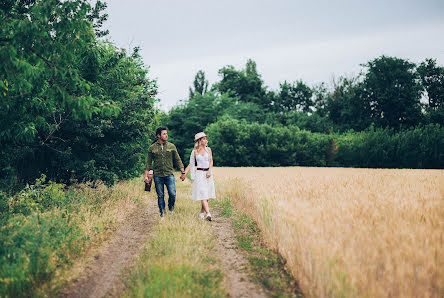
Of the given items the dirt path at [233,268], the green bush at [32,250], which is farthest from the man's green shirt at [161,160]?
the green bush at [32,250]

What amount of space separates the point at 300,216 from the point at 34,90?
6.50 meters

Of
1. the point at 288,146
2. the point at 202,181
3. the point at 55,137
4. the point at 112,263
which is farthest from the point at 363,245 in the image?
the point at 288,146

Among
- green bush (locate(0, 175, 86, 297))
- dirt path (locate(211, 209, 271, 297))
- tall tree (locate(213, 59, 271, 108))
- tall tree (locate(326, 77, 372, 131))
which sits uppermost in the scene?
tall tree (locate(213, 59, 271, 108))

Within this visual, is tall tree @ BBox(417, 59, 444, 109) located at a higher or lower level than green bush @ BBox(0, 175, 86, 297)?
higher

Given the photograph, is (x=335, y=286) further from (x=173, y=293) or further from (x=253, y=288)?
(x=173, y=293)

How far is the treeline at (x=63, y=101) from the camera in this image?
4906 mm

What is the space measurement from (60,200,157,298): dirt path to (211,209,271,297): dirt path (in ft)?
5.27

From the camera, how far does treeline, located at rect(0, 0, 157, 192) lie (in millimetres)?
4906

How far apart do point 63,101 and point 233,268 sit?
4163 mm

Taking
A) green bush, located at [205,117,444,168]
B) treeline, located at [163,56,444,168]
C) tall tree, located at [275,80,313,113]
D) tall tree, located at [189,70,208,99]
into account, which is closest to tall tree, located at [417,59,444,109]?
treeline, located at [163,56,444,168]

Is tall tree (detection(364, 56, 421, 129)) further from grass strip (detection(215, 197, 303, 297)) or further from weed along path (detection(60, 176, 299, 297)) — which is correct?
weed along path (detection(60, 176, 299, 297))

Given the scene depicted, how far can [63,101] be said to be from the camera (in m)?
5.12

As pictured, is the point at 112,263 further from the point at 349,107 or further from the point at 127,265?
the point at 349,107

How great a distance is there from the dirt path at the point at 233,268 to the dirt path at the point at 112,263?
1606mm
